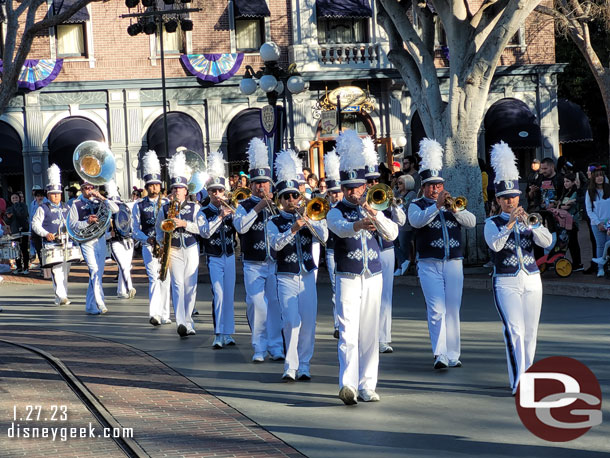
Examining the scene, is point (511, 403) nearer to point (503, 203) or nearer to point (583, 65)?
point (503, 203)

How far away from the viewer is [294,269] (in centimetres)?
1065

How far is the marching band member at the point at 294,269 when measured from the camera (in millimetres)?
10398

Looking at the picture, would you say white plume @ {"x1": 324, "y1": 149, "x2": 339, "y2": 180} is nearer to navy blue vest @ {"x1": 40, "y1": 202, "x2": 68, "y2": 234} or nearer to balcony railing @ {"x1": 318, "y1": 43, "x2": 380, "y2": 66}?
navy blue vest @ {"x1": 40, "y1": 202, "x2": 68, "y2": 234}

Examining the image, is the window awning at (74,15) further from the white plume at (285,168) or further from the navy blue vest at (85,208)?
the white plume at (285,168)

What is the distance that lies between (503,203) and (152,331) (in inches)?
265

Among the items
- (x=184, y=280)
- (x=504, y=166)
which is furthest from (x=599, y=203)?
(x=504, y=166)

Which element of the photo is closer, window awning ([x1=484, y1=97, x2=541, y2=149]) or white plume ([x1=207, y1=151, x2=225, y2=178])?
white plume ([x1=207, y1=151, x2=225, y2=178])

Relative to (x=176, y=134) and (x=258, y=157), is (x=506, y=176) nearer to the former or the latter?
(x=258, y=157)

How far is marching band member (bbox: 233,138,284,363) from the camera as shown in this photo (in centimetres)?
1175

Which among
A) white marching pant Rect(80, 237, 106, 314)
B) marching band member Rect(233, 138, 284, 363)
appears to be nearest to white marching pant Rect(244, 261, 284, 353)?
marching band member Rect(233, 138, 284, 363)

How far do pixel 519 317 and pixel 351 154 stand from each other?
2.11 m

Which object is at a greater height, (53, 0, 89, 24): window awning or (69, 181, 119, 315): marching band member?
(53, 0, 89, 24): window awning

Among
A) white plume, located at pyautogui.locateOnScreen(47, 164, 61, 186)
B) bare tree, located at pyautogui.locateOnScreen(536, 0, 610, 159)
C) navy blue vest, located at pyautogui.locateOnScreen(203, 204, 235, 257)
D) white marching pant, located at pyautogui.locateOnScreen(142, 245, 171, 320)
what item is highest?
bare tree, located at pyautogui.locateOnScreen(536, 0, 610, 159)

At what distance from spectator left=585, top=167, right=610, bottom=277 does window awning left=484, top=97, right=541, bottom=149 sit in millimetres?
18348
